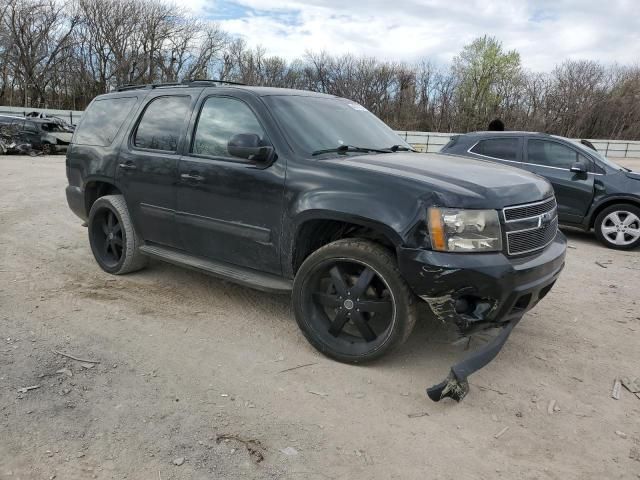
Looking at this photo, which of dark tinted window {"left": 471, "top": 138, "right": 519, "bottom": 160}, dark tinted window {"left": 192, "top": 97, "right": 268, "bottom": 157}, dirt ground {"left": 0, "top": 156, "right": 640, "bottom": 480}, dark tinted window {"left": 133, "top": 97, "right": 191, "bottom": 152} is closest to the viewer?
dirt ground {"left": 0, "top": 156, "right": 640, "bottom": 480}

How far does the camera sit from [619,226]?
7.73 meters

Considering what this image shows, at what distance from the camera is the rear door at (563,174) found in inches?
311

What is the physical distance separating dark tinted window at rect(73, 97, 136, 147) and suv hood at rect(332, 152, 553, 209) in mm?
2647

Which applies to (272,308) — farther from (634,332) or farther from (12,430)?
(634,332)

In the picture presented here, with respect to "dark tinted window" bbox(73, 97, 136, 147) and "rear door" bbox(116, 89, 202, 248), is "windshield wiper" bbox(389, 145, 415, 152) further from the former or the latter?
"dark tinted window" bbox(73, 97, 136, 147)

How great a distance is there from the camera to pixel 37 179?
12773mm

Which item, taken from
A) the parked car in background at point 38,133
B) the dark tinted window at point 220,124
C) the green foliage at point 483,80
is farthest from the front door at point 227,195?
the green foliage at point 483,80

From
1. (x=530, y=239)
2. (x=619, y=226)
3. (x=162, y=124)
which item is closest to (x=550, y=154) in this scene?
(x=619, y=226)

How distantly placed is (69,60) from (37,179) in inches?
1822

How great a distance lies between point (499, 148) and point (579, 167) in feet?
4.11

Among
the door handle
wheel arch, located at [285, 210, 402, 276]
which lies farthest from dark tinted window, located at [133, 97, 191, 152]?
wheel arch, located at [285, 210, 402, 276]

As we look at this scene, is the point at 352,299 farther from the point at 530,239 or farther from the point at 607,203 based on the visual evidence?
the point at 607,203

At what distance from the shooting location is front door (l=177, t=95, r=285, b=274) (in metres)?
3.87

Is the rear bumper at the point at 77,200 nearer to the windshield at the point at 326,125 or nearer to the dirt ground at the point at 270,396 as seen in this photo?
the dirt ground at the point at 270,396
